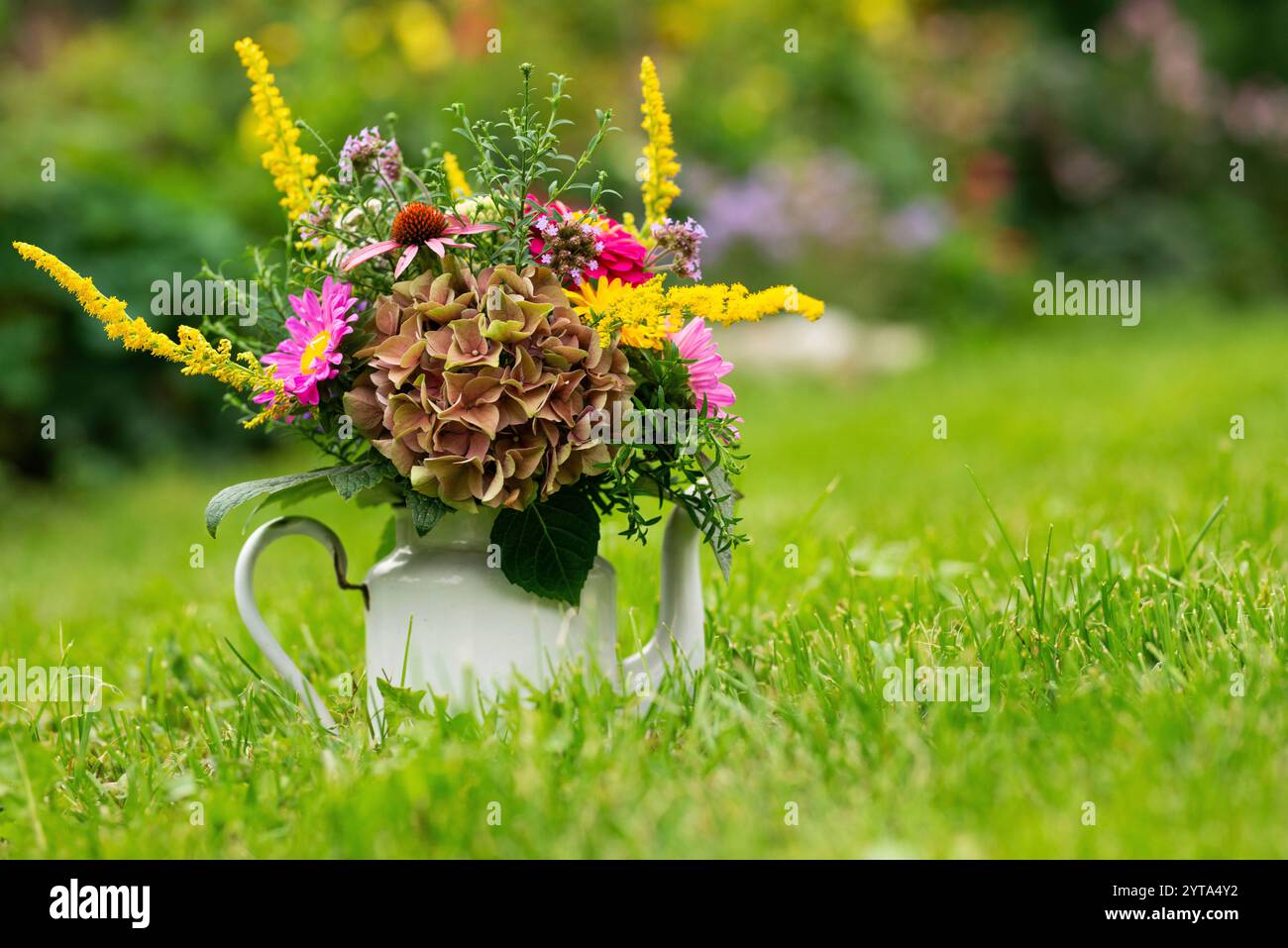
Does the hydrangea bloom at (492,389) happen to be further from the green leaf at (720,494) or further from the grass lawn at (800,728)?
the grass lawn at (800,728)

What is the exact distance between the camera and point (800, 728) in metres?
1.78

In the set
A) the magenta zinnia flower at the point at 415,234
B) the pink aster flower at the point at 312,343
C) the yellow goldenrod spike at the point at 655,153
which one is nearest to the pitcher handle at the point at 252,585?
the pink aster flower at the point at 312,343

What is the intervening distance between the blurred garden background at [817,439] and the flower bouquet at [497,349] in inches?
12.3

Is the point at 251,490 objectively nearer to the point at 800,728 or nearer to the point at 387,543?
the point at 387,543

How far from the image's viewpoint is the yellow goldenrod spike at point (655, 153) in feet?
6.15

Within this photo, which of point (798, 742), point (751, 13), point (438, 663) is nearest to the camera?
point (798, 742)

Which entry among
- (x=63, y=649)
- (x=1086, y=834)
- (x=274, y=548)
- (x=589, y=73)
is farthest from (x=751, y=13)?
→ (x=1086, y=834)

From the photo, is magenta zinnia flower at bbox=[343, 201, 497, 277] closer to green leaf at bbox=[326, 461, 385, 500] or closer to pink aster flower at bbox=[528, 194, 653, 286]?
pink aster flower at bbox=[528, 194, 653, 286]

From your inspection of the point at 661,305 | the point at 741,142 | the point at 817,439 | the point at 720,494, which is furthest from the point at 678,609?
the point at 741,142

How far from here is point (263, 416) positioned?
1.82m

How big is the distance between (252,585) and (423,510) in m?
0.35
